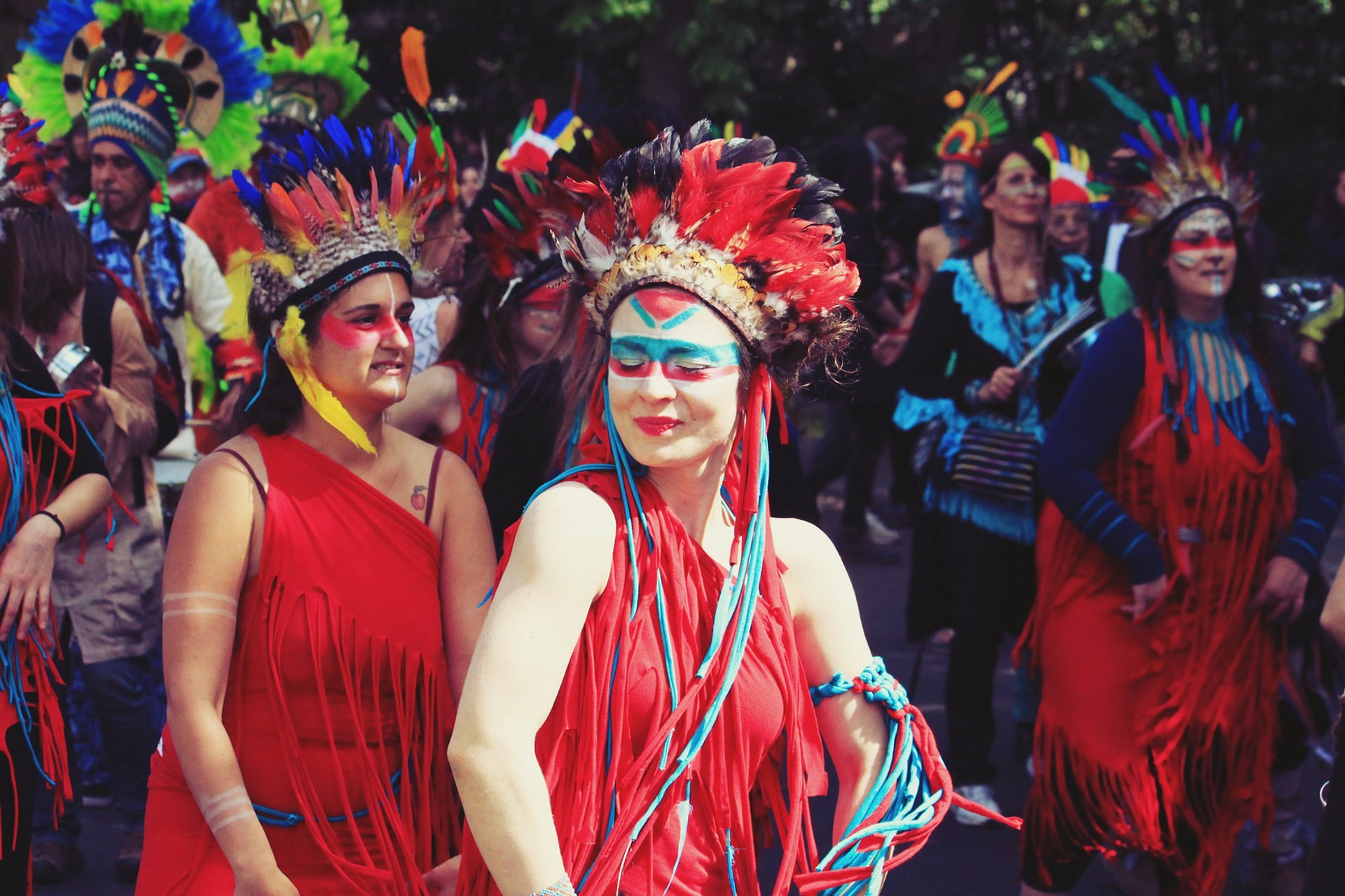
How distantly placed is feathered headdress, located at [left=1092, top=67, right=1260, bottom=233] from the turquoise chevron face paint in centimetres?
232

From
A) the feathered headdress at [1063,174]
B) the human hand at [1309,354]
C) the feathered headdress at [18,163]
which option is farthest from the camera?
the human hand at [1309,354]

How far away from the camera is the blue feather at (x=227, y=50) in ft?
17.3

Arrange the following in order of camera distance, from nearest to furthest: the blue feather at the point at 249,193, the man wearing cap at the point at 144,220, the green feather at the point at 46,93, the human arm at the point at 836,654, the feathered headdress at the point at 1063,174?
the human arm at the point at 836,654, the blue feather at the point at 249,193, the man wearing cap at the point at 144,220, the green feather at the point at 46,93, the feathered headdress at the point at 1063,174

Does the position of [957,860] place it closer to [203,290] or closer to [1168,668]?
[1168,668]

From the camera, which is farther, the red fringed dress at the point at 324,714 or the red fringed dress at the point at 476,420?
the red fringed dress at the point at 476,420

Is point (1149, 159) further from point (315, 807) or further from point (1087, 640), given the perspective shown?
point (315, 807)

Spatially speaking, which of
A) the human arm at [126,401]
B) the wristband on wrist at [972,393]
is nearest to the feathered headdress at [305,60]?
the human arm at [126,401]

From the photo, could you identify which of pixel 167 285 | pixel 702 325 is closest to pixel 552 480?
pixel 702 325

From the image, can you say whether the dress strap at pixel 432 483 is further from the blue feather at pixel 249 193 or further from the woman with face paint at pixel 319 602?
the blue feather at pixel 249 193

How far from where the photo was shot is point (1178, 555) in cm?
373

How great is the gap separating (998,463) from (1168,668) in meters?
1.13

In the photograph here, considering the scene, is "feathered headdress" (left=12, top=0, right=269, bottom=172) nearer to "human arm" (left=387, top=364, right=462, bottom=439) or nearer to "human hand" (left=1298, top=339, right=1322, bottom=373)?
"human arm" (left=387, top=364, right=462, bottom=439)

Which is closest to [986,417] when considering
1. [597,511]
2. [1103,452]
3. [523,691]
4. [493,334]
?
[1103,452]

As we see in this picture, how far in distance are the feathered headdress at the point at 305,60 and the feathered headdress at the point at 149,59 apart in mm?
1640
